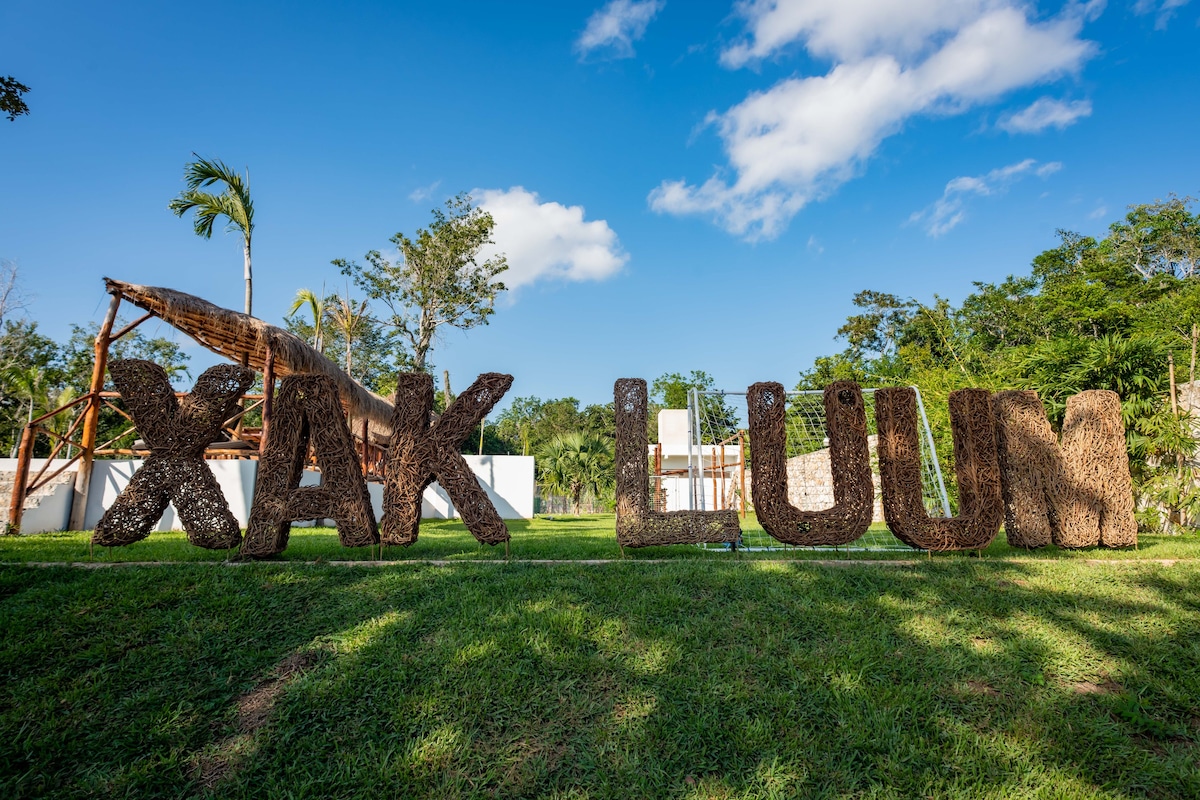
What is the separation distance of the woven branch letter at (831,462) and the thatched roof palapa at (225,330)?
6.16 meters

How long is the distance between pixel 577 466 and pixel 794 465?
1067cm

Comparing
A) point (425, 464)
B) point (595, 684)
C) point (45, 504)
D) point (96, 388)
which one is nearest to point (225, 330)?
point (96, 388)

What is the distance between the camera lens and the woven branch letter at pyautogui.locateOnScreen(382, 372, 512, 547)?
6.45 m

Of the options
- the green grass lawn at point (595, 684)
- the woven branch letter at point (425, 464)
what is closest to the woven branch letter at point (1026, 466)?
→ the green grass lawn at point (595, 684)

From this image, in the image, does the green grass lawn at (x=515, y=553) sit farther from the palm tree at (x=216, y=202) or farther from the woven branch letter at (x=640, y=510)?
the palm tree at (x=216, y=202)

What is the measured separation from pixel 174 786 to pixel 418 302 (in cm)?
2285

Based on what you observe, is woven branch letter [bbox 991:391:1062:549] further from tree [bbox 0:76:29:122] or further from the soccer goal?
tree [bbox 0:76:29:122]

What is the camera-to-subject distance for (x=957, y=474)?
6.93m

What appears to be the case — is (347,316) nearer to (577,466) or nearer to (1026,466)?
(577,466)

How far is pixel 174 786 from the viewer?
3219 millimetres

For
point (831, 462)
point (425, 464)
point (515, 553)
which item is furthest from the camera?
point (515, 553)

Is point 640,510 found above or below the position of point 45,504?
below

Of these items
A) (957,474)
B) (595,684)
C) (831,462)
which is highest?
(831,462)

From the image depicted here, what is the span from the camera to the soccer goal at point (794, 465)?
25.3 ft
